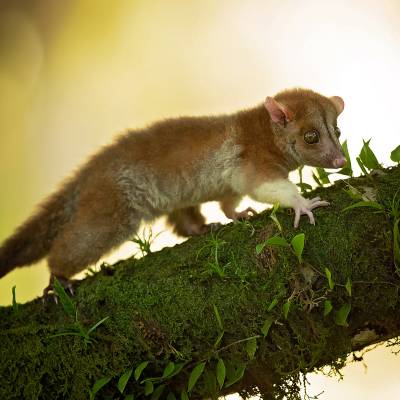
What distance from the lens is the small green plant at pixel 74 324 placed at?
410cm

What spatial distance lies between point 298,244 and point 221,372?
3.00 ft

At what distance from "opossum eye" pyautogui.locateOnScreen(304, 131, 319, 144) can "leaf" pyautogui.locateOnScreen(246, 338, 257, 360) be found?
205cm

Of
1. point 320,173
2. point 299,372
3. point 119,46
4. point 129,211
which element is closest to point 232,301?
point 299,372

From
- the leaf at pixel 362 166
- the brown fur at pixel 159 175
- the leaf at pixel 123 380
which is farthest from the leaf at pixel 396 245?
the leaf at pixel 123 380

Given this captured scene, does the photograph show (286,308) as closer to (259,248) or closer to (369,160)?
(259,248)

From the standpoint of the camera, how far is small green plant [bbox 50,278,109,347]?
4098mm

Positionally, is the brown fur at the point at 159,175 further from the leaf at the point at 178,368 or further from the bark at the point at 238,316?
the leaf at the point at 178,368

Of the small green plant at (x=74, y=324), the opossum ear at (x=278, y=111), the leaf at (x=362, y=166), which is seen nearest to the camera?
the small green plant at (x=74, y=324)

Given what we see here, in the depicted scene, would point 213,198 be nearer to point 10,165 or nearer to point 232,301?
point 232,301

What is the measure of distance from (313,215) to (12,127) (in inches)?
308

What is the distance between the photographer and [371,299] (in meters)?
3.70

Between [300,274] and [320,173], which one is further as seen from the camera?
[320,173]

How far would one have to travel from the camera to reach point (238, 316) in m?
3.85

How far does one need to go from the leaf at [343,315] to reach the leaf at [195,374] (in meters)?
0.88
